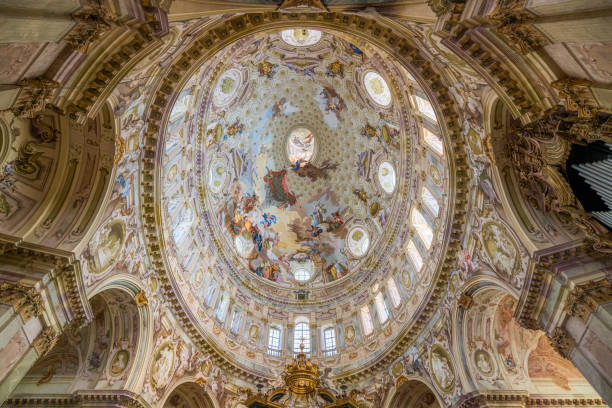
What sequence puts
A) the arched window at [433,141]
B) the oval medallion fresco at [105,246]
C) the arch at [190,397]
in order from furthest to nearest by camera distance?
1. the arch at [190,397]
2. the arched window at [433,141]
3. the oval medallion fresco at [105,246]

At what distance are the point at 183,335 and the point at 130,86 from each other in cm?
1197

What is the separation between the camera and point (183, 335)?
16.5 metres

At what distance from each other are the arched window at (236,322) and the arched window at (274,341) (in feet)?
7.76

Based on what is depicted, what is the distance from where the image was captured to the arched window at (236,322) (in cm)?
2112

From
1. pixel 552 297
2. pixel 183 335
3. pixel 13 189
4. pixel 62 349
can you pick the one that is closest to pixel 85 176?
pixel 13 189

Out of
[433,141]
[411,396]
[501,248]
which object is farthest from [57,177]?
[411,396]

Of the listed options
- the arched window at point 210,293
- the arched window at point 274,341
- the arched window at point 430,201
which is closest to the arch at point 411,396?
the arched window at point 274,341

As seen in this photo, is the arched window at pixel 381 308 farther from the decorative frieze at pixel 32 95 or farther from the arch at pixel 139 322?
the decorative frieze at pixel 32 95

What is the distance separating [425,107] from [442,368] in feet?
39.5

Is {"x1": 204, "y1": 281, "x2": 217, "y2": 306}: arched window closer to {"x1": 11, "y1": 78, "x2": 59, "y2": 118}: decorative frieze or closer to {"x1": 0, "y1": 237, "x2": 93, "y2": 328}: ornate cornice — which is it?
{"x1": 0, "y1": 237, "x2": 93, "y2": 328}: ornate cornice

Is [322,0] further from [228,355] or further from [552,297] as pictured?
[228,355]

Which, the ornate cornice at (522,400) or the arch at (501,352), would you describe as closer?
the ornate cornice at (522,400)

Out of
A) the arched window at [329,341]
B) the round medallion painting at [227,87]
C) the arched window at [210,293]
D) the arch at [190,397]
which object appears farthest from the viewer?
the arched window at [329,341]

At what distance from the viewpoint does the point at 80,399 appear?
11883 millimetres
